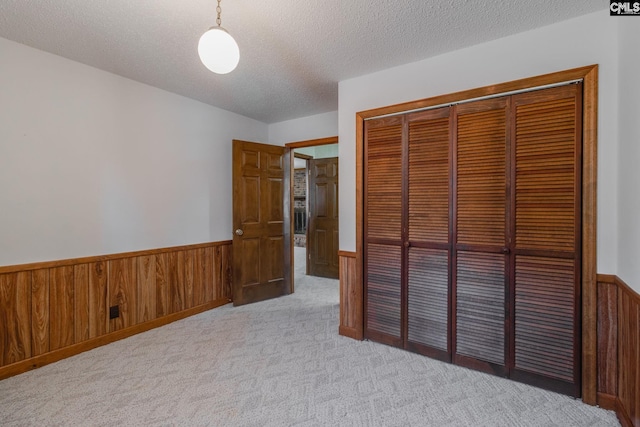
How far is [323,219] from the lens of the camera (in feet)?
17.6

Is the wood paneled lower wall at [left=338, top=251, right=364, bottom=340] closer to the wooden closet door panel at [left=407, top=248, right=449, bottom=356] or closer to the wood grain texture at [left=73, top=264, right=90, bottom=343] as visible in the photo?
the wooden closet door panel at [left=407, top=248, right=449, bottom=356]

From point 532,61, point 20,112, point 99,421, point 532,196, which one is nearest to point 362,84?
point 532,61

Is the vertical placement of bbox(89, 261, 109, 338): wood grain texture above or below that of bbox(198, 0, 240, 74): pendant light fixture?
below

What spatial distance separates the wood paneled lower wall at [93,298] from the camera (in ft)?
7.41

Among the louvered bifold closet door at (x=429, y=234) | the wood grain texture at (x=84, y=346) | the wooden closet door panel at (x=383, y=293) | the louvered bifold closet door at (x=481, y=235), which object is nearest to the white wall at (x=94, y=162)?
the wood grain texture at (x=84, y=346)

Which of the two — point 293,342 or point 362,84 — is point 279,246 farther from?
point 362,84

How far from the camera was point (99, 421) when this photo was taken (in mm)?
1747

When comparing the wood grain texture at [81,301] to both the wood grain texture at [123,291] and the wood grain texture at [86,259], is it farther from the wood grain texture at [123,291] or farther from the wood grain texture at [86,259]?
the wood grain texture at [123,291]

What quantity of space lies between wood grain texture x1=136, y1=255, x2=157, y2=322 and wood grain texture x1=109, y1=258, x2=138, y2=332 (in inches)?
1.8

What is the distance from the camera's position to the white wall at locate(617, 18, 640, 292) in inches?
60.6

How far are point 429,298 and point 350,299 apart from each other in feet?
2.46

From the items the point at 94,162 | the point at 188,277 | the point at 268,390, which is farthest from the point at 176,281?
the point at 268,390

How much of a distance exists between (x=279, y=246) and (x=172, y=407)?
2.46 m

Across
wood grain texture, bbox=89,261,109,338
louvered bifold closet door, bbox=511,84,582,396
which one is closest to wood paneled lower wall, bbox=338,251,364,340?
louvered bifold closet door, bbox=511,84,582,396
